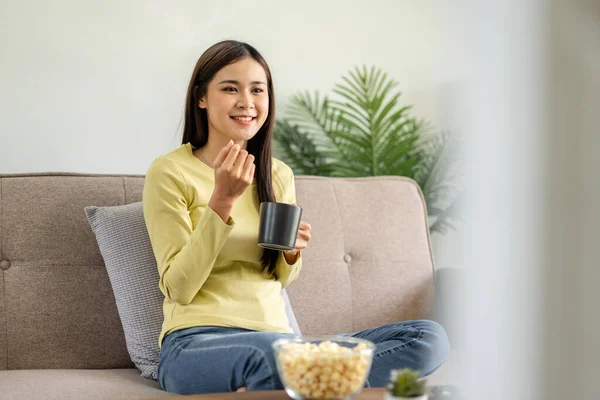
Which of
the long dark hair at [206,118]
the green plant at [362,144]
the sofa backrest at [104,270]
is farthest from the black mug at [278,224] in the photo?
the green plant at [362,144]

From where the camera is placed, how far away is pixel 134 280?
162 cm

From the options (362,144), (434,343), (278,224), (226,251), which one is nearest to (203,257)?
(226,251)

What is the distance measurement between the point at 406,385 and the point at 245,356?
473 mm

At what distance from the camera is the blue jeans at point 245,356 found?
3.95ft

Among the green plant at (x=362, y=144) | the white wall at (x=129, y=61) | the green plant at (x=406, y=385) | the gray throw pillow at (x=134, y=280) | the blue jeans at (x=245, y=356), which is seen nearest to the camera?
the green plant at (x=406, y=385)

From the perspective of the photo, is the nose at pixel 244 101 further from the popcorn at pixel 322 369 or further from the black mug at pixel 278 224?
→ the popcorn at pixel 322 369

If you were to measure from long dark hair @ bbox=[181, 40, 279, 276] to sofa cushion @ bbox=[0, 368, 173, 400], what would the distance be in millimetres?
377

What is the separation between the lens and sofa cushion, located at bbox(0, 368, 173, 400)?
137 cm

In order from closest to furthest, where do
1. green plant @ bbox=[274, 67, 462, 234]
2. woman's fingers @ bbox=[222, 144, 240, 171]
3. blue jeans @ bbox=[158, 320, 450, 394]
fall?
blue jeans @ bbox=[158, 320, 450, 394]
woman's fingers @ bbox=[222, 144, 240, 171]
green plant @ bbox=[274, 67, 462, 234]

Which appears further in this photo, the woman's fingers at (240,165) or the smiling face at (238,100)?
the smiling face at (238,100)

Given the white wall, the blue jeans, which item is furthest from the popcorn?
the white wall

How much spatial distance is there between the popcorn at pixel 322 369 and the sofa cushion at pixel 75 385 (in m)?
0.62

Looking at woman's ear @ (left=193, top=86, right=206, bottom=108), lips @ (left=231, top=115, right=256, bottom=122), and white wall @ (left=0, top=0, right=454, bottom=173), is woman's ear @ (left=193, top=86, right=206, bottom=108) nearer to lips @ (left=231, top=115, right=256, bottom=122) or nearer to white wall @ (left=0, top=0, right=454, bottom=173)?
lips @ (left=231, top=115, right=256, bottom=122)

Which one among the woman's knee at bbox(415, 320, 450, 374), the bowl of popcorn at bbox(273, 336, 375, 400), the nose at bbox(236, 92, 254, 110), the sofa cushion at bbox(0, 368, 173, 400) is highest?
the nose at bbox(236, 92, 254, 110)
